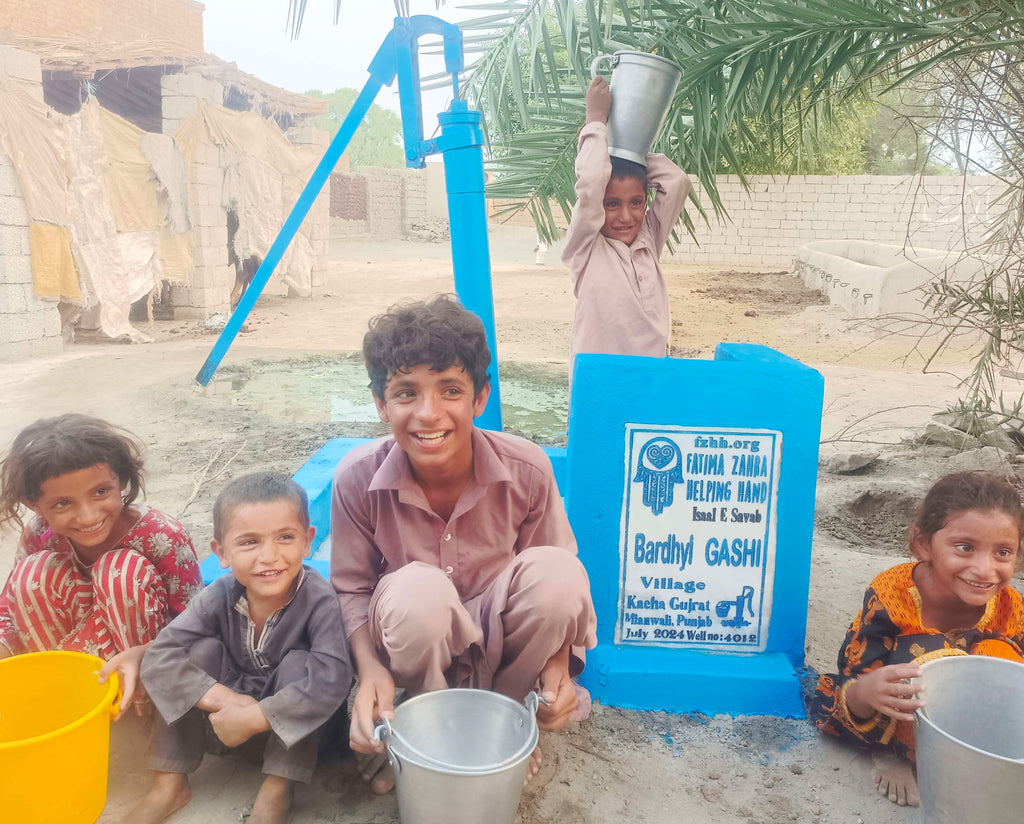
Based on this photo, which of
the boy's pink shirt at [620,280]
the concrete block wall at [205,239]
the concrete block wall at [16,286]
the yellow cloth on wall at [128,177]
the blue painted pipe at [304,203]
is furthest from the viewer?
the concrete block wall at [205,239]

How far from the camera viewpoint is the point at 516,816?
5.23ft

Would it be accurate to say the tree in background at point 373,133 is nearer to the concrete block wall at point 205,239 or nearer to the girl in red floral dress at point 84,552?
the concrete block wall at point 205,239

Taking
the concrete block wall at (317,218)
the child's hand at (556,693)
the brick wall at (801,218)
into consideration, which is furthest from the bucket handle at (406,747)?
the brick wall at (801,218)

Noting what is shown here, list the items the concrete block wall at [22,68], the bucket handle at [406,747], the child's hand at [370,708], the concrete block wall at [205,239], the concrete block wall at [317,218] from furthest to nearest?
the concrete block wall at [317,218] → the concrete block wall at [205,239] → the concrete block wall at [22,68] → the child's hand at [370,708] → the bucket handle at [406,747]

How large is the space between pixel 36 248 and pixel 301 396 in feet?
11.3

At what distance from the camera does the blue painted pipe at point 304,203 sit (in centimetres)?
360

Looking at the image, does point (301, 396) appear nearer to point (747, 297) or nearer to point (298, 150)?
point (298, 150)

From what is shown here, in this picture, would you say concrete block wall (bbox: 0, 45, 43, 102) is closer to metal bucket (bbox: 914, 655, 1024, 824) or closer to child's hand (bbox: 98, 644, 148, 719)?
child's hand (bbox: 98, 644, 148, 719)

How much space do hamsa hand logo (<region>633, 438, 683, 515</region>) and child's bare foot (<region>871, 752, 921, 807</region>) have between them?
740mm

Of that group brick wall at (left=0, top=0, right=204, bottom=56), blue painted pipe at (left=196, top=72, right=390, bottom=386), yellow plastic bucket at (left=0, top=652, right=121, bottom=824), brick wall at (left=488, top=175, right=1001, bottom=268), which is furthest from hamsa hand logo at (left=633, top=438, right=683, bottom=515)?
brick wall at (left=488, top=175, right=1001, bottom=268)

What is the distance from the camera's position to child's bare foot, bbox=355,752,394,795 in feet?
5.36

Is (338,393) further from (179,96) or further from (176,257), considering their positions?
(179,96)

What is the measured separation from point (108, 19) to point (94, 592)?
646 inches

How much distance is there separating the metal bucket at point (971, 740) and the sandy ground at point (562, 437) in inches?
9.7
